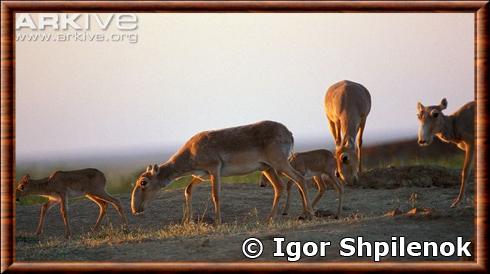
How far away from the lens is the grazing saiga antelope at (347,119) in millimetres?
15859

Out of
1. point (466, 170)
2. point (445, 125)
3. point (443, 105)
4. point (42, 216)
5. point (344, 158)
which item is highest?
point (443, 105)

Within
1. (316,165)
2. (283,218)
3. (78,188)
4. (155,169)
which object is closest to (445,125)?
(316,165)

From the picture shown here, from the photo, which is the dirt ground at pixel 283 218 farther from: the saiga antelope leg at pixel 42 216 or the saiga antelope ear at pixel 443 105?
the saiga antelope ear at pixel 443 105

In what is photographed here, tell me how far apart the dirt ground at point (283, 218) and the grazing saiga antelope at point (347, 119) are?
0.52 m

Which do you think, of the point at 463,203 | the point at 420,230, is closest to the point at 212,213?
the point at 463,203

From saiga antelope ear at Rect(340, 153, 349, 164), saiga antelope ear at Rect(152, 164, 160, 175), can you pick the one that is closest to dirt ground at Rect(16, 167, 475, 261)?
saiga antelope ear at Rect(340, 153, 349, 164)

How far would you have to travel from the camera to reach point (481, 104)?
31.2 ft

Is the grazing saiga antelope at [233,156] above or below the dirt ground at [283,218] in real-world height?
above

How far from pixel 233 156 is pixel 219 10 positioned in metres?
4.15

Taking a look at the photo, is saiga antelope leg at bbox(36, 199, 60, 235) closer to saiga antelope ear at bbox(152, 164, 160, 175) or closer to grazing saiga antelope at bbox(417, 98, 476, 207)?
saiga antelope ear at bbox(152, 164, 160, 175)

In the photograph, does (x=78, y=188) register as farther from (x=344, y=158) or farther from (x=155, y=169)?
(x=344, y=158)

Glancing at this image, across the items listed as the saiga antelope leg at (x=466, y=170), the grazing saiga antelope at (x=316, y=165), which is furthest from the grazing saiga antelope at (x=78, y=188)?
the saiga antelope leg at (x=466, y=170)

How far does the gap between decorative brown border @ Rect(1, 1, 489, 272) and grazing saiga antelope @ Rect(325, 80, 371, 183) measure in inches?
237

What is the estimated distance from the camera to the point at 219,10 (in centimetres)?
954
